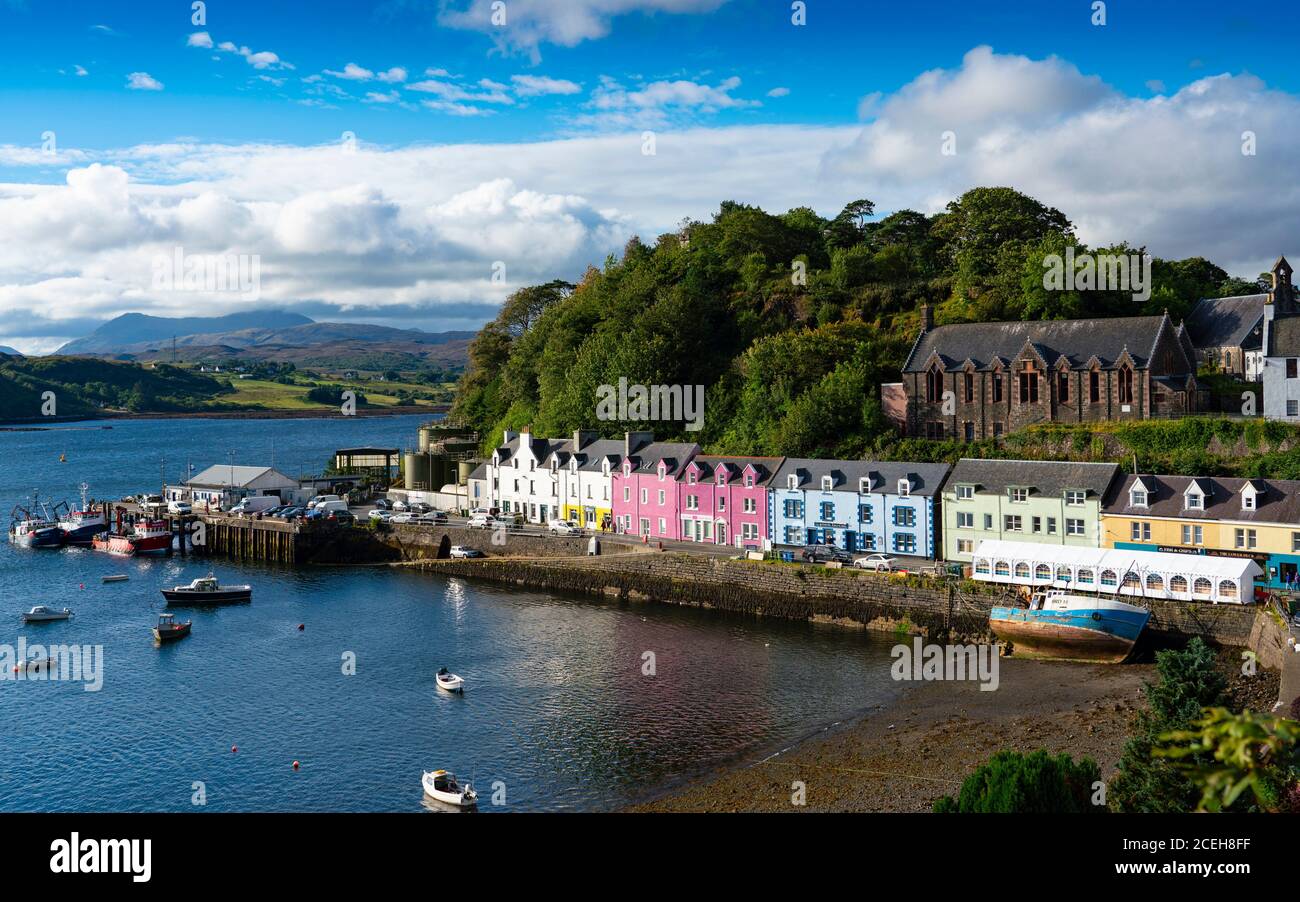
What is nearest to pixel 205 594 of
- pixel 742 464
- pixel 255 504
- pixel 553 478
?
pixel 553 478

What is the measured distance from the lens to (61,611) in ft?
163

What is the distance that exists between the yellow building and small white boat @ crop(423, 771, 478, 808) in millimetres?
30017

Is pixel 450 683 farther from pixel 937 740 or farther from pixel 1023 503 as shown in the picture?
pixel 1023 503

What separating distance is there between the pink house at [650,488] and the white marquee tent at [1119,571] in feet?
61.0

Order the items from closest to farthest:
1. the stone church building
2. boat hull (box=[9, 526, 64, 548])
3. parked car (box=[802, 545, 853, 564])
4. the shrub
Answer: the shrub, parked car (box=[802, 545, 853, 564]), the stone church building, boat hull (box=[9, 526, 64, 548])

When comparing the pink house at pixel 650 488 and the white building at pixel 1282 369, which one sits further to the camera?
the pink house at pixel 650 488

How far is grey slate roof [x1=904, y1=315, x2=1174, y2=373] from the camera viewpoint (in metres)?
54.1

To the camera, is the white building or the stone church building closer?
the white building

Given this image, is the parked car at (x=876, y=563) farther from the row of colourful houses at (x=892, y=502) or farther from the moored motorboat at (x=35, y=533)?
the moored motorboat at (x=35, y=533)

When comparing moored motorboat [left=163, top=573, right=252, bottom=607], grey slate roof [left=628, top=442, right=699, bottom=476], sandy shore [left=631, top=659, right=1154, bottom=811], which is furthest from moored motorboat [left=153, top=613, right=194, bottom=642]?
sandy shore [left=631, top=659, right=1154, bottom=811]

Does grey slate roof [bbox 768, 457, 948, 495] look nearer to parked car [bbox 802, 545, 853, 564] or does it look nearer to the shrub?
parked car [bbox 802, 545, 853, 564]

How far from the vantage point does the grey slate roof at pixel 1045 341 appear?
54.1 meters

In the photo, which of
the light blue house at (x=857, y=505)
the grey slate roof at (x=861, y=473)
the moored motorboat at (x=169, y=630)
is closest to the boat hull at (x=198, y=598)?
the moored motorboat at (x=169, y=630)

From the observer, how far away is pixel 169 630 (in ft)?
151
